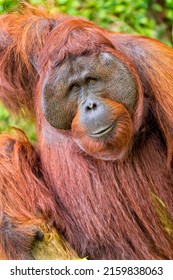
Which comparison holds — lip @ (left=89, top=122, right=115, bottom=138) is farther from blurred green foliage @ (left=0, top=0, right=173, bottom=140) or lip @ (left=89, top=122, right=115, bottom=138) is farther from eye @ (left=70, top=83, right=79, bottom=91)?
blurred green foliage @ (left=0, top=0, right=173, bottom=140)

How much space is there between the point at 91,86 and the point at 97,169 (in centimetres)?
43

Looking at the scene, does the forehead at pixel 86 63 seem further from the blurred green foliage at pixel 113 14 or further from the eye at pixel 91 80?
the blurred green foliage at pixel 113 14

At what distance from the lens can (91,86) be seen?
Answer: 355 cm

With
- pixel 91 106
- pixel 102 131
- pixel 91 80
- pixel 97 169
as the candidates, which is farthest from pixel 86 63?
pixel 97 169

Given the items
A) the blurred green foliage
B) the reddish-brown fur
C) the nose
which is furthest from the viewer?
the blurred green foliage

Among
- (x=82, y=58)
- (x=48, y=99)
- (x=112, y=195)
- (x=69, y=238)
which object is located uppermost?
(x=82, y=58)

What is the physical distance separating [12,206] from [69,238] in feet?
1.17

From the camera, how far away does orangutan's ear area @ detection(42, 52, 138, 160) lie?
11.4 ft

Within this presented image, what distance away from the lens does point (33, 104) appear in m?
3.97

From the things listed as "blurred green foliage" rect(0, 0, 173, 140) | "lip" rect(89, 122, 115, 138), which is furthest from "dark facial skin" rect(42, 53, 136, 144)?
"blurred green foliage" rect(0, 0, 173, 140)

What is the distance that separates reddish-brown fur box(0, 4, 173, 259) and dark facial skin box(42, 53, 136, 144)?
0.04m
